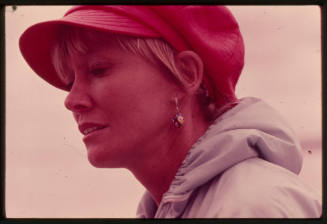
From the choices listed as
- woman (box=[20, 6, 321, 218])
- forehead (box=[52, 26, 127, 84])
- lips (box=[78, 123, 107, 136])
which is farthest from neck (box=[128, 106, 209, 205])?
forehead (box=[52, 26, 127, 84])

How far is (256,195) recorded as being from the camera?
Answer: 4.20 feet

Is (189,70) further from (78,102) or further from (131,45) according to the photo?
(78,102)

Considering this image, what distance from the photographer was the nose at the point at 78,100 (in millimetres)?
1563

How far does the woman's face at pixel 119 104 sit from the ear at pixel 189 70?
5 cm

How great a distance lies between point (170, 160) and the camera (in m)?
1.63

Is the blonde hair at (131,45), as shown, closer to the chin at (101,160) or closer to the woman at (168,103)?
the woman at (168,103)

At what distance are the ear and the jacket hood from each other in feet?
0.45

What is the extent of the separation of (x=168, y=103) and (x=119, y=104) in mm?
154

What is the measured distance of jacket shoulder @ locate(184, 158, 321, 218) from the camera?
1258 mm

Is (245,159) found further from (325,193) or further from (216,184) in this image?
(325,193)

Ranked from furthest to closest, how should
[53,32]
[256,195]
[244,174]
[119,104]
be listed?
[53,32], [119,104], [244,174], [256,195]

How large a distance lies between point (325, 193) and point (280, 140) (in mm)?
199

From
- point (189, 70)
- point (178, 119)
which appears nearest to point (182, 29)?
point (189, 70)

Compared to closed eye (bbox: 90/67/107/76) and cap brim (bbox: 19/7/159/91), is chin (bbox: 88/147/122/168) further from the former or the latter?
cap brim (bbox: 19/7/159/91)
